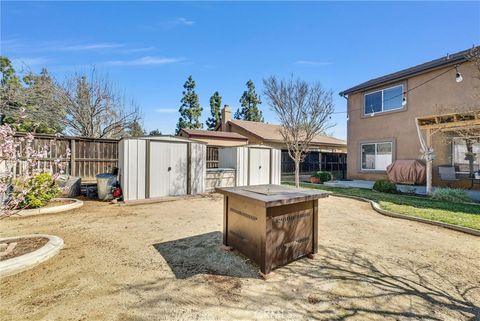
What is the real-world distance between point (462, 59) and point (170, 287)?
1416cm

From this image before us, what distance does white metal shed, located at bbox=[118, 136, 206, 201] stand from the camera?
745cm

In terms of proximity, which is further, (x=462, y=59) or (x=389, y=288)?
(x=462, y=59)

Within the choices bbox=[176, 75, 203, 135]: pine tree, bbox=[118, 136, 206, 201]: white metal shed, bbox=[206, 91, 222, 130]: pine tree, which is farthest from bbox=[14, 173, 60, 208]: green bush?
bbox=[206, 91, 222, 130]: pine tree

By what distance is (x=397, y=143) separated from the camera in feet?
38.8

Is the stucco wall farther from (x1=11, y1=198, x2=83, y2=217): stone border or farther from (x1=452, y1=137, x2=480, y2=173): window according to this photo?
(x1=11, y1=198, x2=83, y2=217): stone border

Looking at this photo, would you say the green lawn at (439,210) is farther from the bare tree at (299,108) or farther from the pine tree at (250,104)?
the pine tree at (250,104)

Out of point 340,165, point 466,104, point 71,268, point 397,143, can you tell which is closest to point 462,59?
point 466,104

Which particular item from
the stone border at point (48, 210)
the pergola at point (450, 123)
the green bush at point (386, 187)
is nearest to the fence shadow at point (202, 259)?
the stone border at point (48, 210)

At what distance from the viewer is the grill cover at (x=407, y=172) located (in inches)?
403

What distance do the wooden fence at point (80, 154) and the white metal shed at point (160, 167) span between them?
358cm

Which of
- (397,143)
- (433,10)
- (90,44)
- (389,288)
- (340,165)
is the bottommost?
(389,288)

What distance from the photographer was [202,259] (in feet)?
11.2

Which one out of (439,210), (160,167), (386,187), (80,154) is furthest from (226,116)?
(439,210)

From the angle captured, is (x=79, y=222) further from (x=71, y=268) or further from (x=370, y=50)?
(x=370, y=50)
